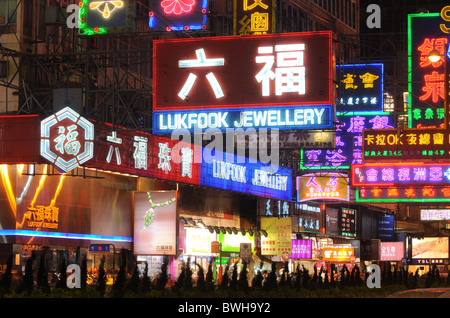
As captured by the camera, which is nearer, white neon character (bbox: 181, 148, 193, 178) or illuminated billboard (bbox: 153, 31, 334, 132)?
illuminated billboard (bbox: 153, 31, 334, 132)

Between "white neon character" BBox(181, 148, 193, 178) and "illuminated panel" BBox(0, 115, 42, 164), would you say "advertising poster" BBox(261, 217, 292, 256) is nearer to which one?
"white neon character" BBox(181, 148, 193, 178)

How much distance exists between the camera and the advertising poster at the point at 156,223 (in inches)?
1483

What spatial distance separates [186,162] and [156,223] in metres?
3.24

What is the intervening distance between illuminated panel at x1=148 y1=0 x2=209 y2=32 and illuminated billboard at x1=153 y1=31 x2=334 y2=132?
1975 millimetres

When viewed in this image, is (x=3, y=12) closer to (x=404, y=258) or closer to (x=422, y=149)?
(x=422, y=149)

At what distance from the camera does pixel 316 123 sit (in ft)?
74.3

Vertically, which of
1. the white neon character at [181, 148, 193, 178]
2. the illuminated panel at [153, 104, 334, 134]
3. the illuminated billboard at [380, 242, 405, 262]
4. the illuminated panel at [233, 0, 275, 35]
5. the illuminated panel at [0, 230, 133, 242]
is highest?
the illuminated panel at [233, 0, 275, 35]

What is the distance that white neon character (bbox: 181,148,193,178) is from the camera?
39.1m

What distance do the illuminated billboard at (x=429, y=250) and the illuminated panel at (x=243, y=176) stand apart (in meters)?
12.8

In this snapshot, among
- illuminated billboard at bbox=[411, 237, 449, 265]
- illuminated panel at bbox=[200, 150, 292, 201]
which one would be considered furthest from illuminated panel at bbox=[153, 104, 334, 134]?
illuminated billboard at bbox=[411, 237, 449, 265]

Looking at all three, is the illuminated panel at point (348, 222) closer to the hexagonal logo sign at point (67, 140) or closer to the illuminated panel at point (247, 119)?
the hexagonal logo sign at point (67, 140)

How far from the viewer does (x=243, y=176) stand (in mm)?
46125
